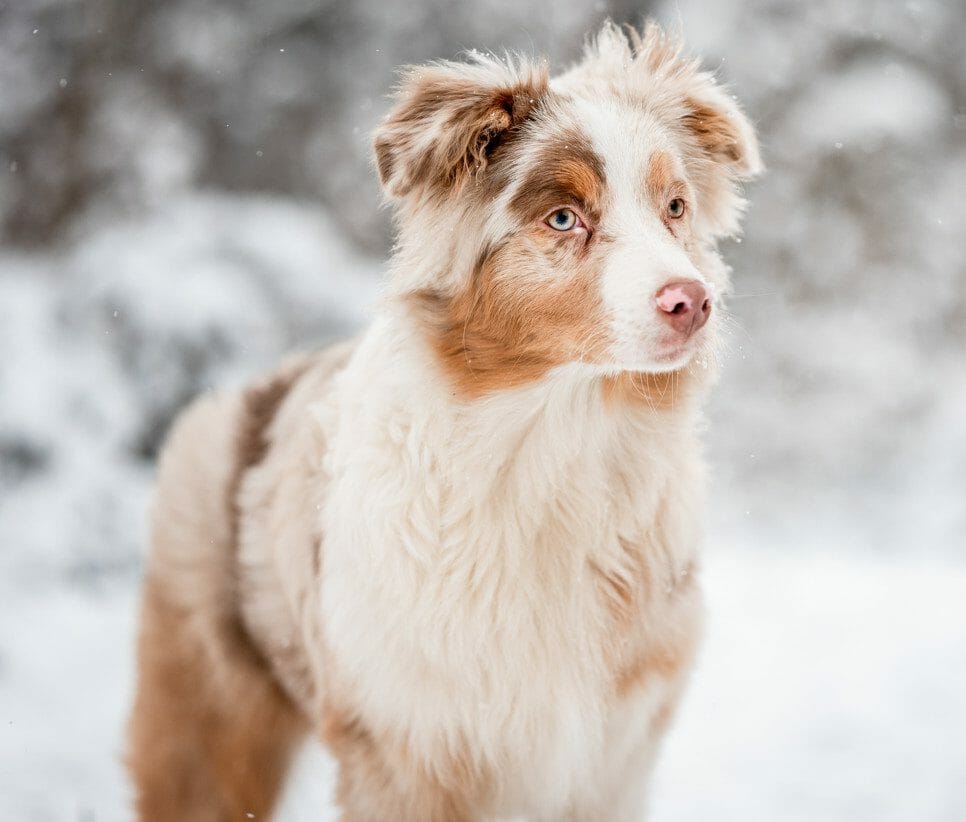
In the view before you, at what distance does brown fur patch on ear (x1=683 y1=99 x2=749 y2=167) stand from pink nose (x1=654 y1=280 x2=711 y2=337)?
2.51ft

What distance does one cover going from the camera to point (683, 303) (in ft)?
7.48

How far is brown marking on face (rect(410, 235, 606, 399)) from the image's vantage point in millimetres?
2469

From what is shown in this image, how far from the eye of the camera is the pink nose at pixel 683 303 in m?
2.28

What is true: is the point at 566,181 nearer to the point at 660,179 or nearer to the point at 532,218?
the point at 532,218

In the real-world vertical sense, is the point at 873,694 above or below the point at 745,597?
below

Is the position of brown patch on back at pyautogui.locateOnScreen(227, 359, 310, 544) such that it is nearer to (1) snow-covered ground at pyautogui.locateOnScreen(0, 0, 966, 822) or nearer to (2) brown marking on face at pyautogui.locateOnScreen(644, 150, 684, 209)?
(2) brown marking on face at pyautogui.locateOnScreen(644, 150, 684, 209)

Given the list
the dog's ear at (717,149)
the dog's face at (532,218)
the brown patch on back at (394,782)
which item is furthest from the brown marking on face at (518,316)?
the brown patch on back at (394,782)

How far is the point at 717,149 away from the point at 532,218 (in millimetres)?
725

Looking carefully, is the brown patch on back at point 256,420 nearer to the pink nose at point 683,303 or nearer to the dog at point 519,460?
the dog at point 519,460

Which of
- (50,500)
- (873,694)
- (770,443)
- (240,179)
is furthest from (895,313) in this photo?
(50,500)

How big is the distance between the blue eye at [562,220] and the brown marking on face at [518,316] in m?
0.02

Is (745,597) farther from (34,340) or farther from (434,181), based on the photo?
(34,340)

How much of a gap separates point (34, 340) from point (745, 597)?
496 centimetres

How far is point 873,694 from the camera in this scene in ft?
15.0
